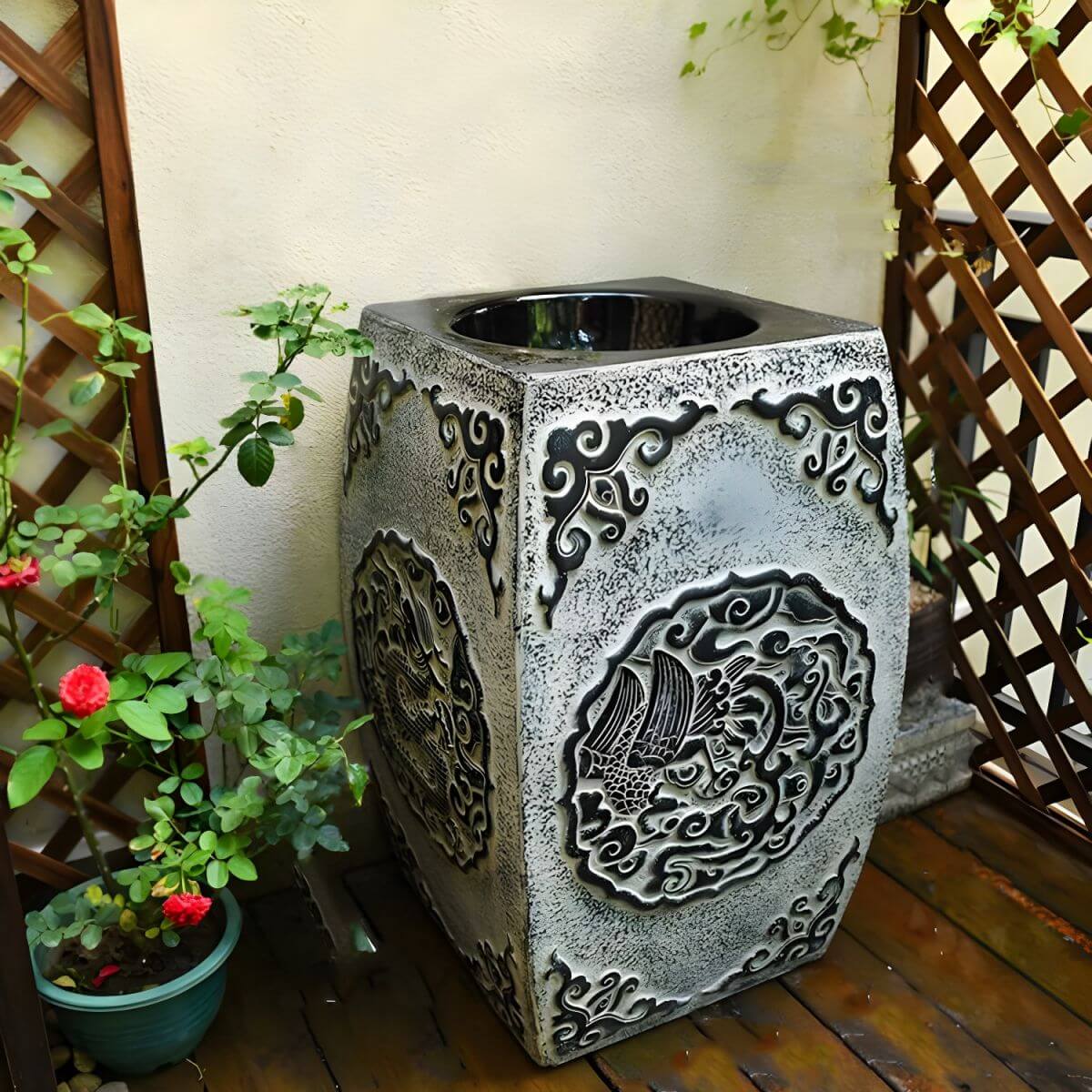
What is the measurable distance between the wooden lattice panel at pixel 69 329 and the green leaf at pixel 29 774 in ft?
0.76

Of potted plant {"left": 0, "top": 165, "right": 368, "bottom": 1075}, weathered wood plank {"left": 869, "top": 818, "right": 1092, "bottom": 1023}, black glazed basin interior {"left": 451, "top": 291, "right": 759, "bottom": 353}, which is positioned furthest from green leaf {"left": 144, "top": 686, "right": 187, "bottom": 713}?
weathered wood plank {"left": 869, "top": 818, "right": 1092, "bottom": 1023}

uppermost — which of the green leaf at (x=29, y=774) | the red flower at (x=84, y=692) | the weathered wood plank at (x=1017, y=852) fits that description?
the red flower at (x=84, y=692)

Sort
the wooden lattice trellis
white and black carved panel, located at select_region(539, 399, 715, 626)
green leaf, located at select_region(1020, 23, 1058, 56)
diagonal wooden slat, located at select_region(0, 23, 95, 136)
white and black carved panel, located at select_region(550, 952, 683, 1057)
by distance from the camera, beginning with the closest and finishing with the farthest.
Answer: white and black carved panel, located at select_region(539, 399, 715, 626)
diagonal wooden slat, located at select_region(0, 23, 95, 136)
white and black carved panel, located at select_region(550, 952, 683, 1057)
green leaf, located at select_region(1020, 23, 1058, 56)
the wooden lattice trellis

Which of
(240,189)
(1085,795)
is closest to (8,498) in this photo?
(240,189)

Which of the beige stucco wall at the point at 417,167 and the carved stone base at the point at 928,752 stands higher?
the beige stucco wall at the point at 417,167

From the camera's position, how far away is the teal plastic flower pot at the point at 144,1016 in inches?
51.2

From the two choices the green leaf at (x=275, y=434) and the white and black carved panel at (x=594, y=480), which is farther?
the green leaf at (x=275, y=434)

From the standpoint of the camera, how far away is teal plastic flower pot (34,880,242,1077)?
1.30m

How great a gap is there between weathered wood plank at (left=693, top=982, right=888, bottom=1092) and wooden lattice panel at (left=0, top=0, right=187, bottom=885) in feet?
2.66

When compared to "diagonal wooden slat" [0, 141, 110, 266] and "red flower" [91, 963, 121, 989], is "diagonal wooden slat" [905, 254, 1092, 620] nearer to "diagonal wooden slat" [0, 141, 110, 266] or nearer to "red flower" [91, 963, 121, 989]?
"diagonal wooden slat" [0, 141, 110, 266]

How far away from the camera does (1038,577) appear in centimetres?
172

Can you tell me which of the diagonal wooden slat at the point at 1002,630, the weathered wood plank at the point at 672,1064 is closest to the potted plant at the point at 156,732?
the weathered wood plank at the point at 672,1064

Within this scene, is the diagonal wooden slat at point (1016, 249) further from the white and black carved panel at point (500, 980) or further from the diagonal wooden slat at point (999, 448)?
the white and black carved panel at point (500, 980)

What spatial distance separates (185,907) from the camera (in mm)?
1231
